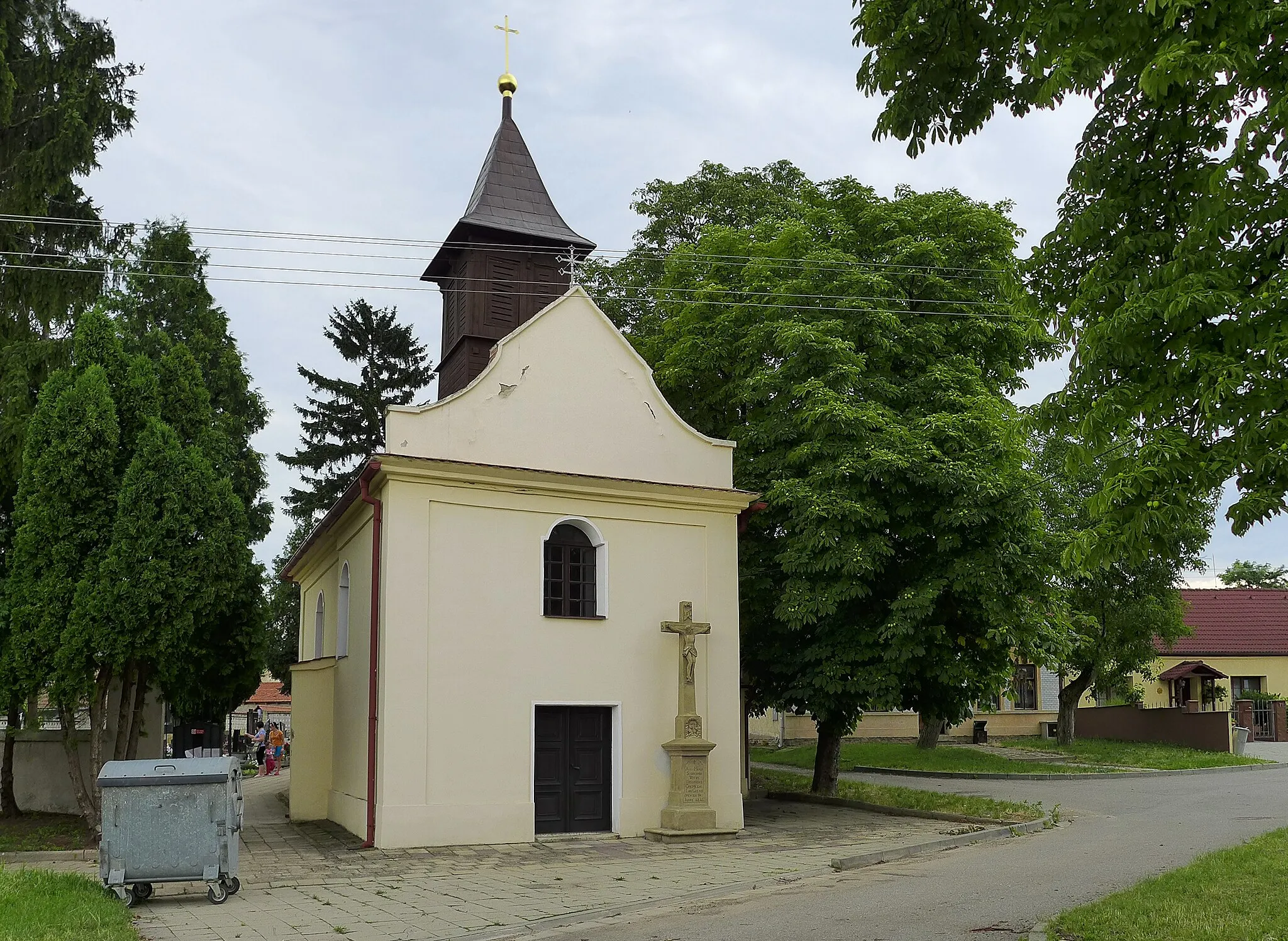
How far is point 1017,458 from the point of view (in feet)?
63.0

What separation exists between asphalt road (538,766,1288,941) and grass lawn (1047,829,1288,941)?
490 millimetres

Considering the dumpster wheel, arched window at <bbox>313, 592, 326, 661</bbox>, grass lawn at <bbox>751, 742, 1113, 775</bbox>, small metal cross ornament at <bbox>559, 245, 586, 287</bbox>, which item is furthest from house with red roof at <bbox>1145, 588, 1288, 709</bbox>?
the dumpster wheel

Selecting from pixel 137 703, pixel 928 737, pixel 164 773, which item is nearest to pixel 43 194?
pixel 137 703

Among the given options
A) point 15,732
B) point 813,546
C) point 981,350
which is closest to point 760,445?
point 813,546

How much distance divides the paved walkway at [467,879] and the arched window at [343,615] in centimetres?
297

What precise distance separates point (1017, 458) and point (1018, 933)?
11.4 m

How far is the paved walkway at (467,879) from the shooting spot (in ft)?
33.6

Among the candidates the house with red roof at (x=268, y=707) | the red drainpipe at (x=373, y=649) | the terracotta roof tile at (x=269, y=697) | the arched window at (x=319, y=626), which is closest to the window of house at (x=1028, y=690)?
the arched window at (x=319, y=626)

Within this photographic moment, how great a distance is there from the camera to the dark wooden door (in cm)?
1656

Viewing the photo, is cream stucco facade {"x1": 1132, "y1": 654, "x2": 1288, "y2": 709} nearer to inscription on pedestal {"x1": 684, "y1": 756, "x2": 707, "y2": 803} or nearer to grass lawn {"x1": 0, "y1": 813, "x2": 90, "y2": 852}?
inscription on pedestal {"x1": 684, "y1": 756, "x2": 707, "y2": 803}

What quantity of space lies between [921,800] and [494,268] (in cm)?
1210

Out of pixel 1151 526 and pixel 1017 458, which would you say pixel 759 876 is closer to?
pixel 1151 526

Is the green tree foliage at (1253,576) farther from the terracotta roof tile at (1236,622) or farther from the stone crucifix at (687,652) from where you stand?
the stone crucifix at (687,652)

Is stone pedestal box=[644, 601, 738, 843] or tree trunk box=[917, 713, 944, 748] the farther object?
tree trunk box=[917, 713, 944, 748]
